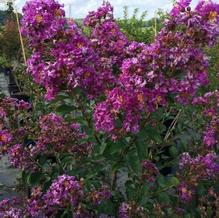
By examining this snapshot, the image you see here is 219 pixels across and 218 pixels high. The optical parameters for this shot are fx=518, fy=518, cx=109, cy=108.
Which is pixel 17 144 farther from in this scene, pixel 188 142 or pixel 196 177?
pixel 188 142

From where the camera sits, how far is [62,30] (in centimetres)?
224

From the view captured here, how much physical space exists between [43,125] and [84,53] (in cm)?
54

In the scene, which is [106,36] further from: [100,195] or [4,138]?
[100,195]

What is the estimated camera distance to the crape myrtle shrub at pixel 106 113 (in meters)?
2.03

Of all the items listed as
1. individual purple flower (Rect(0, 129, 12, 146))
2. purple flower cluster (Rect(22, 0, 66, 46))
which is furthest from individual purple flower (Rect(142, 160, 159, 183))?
purple flower cluster (Rect(22, 0, 66, 46))

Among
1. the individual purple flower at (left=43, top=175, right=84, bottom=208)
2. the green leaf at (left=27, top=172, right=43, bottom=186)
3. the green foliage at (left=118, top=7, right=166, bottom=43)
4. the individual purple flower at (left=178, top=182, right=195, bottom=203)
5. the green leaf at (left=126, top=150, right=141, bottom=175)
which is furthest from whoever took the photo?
the green foliage at (left=118, top=7, right=166, bottom=43)

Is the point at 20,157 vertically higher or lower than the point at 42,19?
lower

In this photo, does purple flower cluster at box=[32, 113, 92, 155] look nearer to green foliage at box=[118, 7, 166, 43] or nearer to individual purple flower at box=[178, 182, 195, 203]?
individual purple flower at box=[178, 182, 195, 203]

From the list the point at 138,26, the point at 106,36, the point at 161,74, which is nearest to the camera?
the point at 161,74

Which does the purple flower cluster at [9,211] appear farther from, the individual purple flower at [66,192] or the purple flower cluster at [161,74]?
the purple flower cluster at [161,74]

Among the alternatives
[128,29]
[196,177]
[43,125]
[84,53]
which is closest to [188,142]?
[196,177]

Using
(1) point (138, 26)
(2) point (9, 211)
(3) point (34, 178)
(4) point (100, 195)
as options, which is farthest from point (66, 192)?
(1) point (138, 26)

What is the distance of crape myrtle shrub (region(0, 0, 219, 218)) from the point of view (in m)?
2.03

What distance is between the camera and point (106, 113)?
2023mm
